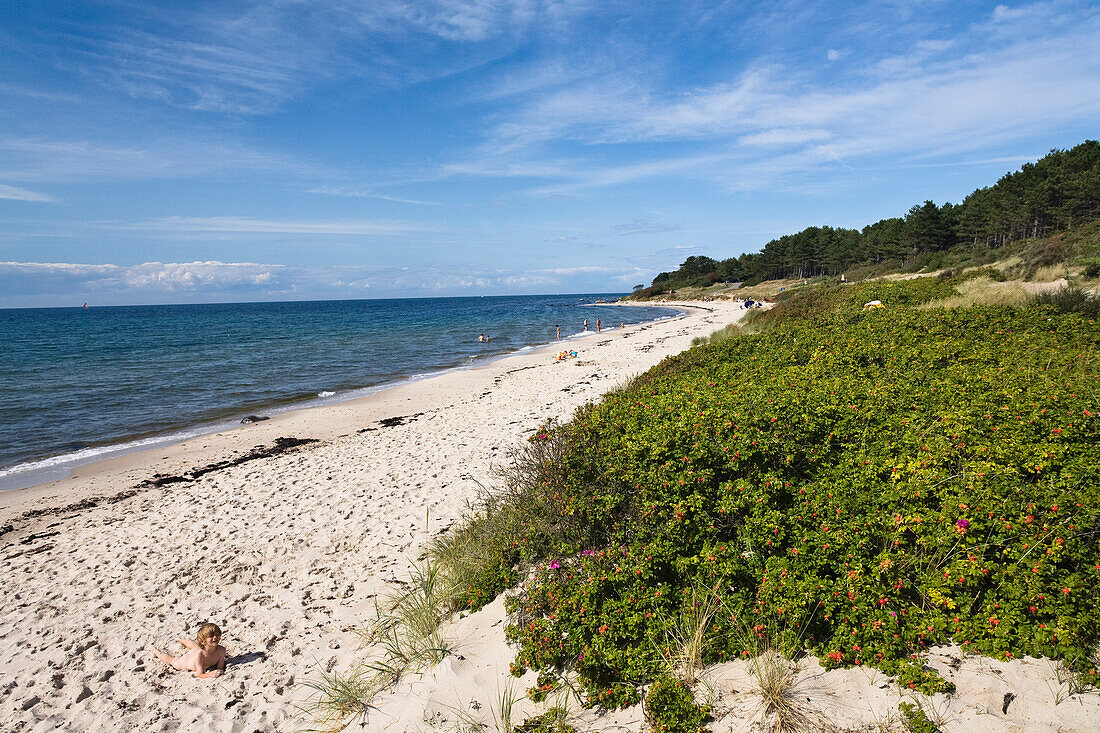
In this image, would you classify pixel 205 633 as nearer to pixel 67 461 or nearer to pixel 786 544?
pixel 786 544

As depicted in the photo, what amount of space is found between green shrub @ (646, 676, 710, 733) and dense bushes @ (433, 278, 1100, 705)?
0.77 feet

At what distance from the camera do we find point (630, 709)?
3.48 metres

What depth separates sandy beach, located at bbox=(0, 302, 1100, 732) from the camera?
3.18 meters

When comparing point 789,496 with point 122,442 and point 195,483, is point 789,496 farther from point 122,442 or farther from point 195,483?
point 122,442

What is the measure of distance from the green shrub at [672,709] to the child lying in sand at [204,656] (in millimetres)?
4397

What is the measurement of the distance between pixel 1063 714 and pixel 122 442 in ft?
64.6

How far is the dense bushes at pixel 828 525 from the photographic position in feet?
10.1

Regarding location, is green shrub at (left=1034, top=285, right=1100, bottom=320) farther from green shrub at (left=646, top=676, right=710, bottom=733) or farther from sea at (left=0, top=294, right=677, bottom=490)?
sea at (left=0, top=294, right=677, bottom=490)

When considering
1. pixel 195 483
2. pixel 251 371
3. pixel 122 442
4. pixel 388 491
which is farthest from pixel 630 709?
pixel 251 371

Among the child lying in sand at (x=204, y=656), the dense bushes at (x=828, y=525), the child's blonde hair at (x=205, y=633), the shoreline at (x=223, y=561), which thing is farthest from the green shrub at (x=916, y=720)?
the child's blonde hair at (x=205, y=633)

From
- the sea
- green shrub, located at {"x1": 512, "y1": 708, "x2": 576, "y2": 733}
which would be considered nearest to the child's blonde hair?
green shrub, located at {"x1": 512, "y1": 708, "x2": 576, "y2": 733}

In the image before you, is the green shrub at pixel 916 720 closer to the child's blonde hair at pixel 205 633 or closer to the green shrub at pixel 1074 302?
the child's blonde hair at pixel 205 633

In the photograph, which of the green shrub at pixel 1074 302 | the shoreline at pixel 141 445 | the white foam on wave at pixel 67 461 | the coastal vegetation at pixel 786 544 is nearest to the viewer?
Result: the coastal vegetation at pixel 786 544

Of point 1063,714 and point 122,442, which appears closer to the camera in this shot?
point 1063,714
